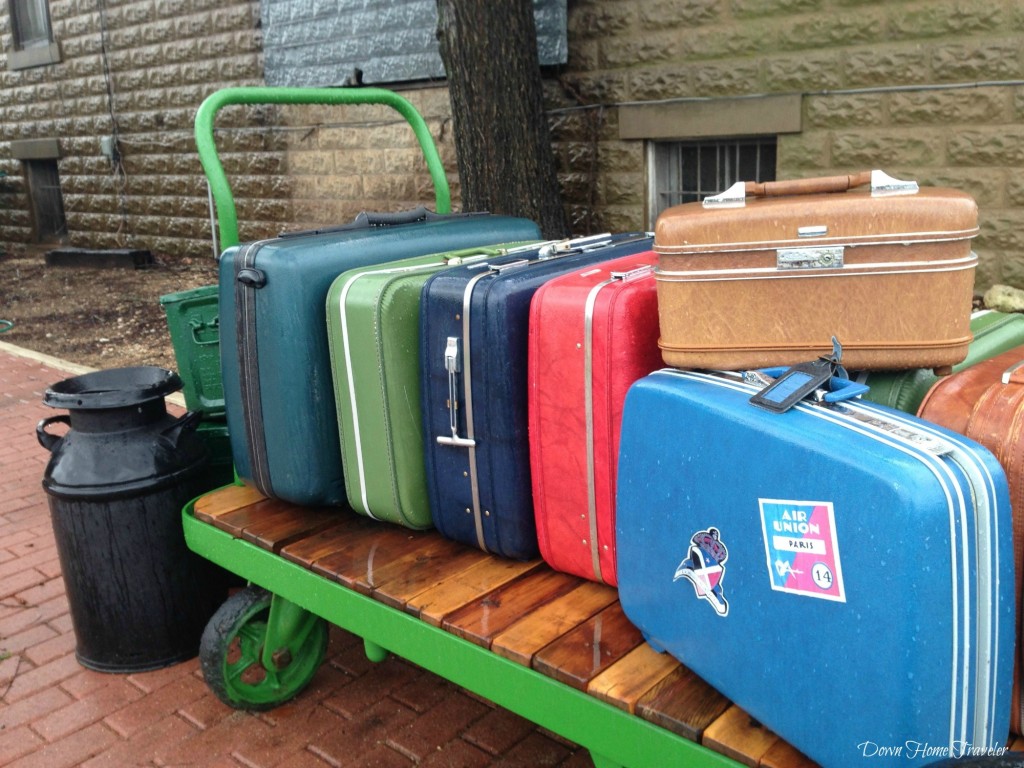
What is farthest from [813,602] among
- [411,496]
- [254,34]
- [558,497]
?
[254,34]

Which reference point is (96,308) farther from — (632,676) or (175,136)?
(632,676)

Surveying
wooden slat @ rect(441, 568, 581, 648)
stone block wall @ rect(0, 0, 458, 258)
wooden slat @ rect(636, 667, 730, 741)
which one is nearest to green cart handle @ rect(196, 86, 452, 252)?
wooden slat @ rect(441, 568, 581, 648)

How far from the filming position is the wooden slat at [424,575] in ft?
7.10

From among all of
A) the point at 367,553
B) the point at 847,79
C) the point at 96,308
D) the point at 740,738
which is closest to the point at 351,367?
the point at 367,553

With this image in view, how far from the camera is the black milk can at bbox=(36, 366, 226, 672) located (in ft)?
9.57

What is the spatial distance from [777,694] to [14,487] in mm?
4420

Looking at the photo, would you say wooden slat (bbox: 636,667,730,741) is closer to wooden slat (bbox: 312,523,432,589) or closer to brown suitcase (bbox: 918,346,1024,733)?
Result: brown suitcase (bbox: 918,346,1024,733)

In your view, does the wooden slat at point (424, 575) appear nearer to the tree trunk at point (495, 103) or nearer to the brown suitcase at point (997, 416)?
the brown suitcase at point (997, 416)

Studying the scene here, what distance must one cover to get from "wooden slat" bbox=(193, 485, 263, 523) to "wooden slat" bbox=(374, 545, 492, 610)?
28.4 inches

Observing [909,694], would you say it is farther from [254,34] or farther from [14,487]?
[254,34]

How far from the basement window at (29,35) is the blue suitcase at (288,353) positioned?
11.5 meters

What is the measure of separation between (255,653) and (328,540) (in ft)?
1.93


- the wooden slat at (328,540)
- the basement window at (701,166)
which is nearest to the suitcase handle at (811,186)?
the wooden slat at (328,540)

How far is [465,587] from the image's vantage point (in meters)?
2.19
